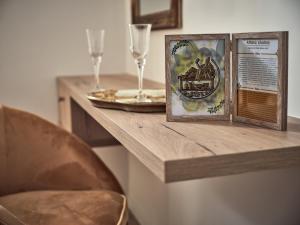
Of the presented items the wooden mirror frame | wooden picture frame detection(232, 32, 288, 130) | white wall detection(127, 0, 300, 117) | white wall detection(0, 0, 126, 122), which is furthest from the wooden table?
white wall detection(0, 0, 126, 122)

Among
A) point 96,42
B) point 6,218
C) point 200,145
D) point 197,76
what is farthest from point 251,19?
point 6,218

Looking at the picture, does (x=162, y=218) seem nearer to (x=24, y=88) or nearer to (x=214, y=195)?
(x=214, y=195)

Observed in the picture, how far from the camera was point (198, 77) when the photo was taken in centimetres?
104

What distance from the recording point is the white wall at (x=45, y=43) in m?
2.37

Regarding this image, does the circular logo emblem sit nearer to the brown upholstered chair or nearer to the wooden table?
the wooden table

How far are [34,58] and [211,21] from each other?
1.25 m

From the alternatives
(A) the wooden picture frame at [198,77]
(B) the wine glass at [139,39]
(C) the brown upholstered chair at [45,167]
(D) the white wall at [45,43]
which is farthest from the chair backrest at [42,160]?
(D) the white wall at [45,43]

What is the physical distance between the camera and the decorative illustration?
1030mm

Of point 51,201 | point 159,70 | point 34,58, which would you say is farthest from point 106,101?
point 34,58

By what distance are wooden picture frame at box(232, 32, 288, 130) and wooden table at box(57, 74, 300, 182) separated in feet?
0.10

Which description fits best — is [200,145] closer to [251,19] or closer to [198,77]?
[198,77]

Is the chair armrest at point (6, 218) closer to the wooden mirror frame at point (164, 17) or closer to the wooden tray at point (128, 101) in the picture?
the wooden tray at point (128, 101)

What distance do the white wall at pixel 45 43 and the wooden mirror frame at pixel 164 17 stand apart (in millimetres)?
280

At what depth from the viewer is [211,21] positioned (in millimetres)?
1513
